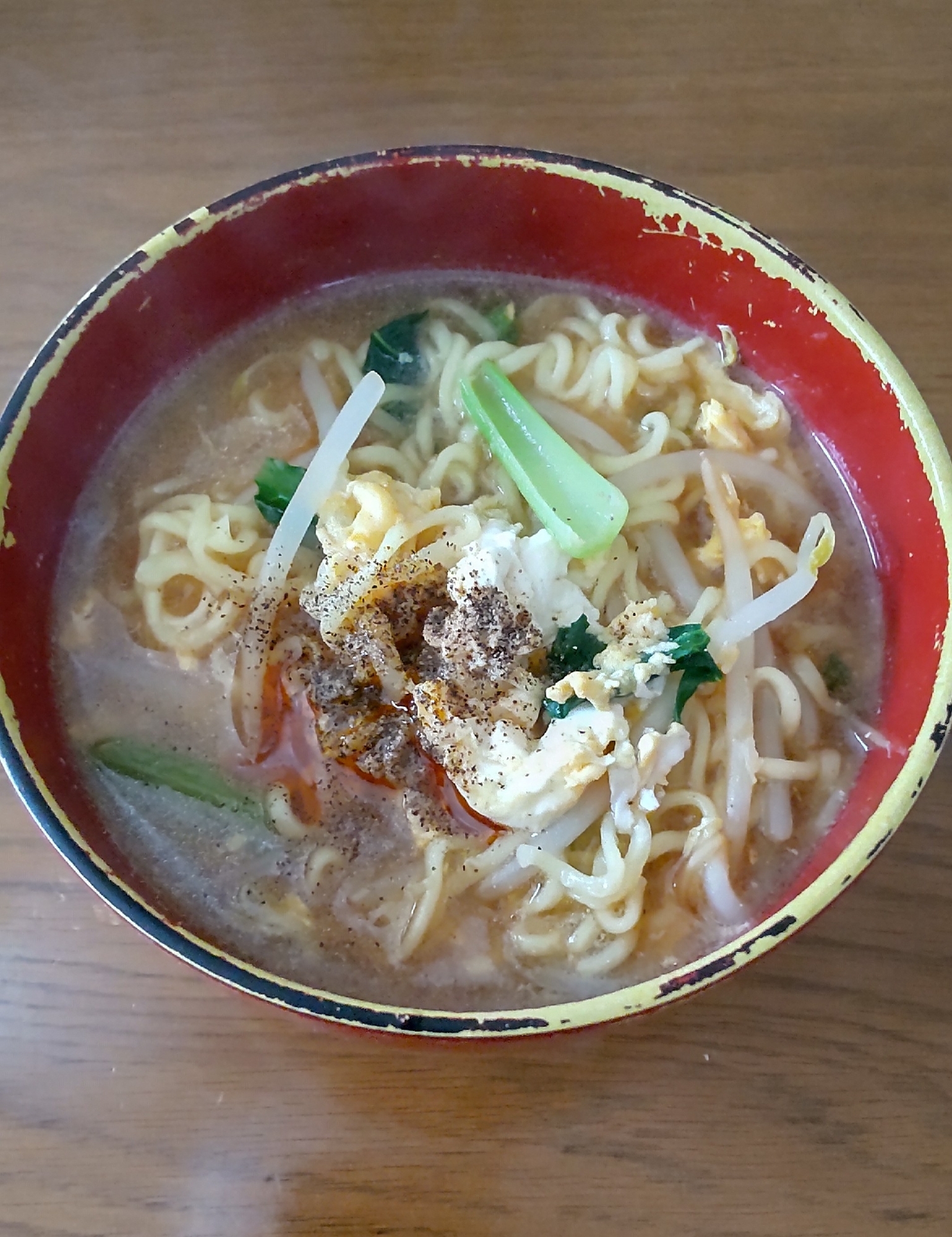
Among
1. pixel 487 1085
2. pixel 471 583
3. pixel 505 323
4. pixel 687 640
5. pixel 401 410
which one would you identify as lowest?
pixel 487 1085

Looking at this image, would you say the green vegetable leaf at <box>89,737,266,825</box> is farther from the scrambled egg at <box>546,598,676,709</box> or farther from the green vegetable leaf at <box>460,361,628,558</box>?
the green vegetable leaf at <box>460,361,628,558</box>

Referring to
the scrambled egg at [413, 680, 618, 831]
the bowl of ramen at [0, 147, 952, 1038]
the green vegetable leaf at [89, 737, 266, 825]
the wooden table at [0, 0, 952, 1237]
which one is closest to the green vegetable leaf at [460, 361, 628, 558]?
the bowl of ramen at [0, 147, 952, 1038]

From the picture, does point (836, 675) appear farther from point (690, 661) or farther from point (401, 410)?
point (401, 410)

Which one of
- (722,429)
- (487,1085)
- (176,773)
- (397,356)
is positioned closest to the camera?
(487,1085)

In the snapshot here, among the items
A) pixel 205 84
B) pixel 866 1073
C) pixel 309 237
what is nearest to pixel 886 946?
pixel 866 1073

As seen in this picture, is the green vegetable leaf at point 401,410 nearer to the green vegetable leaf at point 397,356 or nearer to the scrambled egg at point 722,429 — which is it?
the green vegetable leaf at point 397,356

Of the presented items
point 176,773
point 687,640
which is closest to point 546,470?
point 687,640
